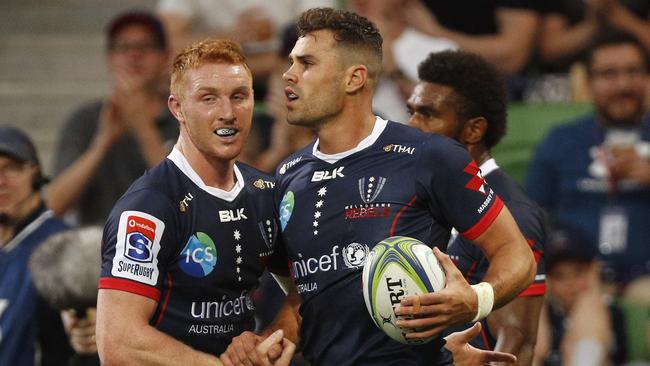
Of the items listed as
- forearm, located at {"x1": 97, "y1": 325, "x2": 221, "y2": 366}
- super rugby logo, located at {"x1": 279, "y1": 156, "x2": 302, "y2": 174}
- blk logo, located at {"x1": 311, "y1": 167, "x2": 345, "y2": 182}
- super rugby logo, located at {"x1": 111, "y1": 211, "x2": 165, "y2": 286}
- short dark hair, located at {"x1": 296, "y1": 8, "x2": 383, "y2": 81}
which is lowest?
forearm, located at {"x1": 97, "y1": 325, "x2": 221, "y2": 366}

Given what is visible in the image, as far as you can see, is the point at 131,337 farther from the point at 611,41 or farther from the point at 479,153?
the point at 611,41

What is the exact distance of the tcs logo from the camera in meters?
4.44

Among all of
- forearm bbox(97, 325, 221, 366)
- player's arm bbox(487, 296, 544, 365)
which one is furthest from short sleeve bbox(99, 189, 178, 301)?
player's arm bbox(487, 296, 544, 365)

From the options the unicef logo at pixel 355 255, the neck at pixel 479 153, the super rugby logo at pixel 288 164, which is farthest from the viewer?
the neck at pixel 479 153

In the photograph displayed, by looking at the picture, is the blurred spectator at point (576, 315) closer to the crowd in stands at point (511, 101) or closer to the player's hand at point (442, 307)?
the crowd in stands at point (511, 101)

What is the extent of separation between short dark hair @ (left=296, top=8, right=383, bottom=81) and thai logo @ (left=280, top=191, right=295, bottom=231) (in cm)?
56

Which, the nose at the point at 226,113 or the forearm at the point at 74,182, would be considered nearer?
the nose at the point at 226,113

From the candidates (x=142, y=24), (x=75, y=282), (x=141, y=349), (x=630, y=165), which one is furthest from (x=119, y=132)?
(x=141, y=349)

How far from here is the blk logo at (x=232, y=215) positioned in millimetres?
4680

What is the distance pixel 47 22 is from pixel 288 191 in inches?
266

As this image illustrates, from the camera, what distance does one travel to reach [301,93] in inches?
183

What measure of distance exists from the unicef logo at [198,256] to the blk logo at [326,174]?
1.50 feet

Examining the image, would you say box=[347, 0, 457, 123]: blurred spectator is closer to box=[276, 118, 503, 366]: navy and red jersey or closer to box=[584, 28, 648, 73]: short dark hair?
box=[584, 28, 648, 73]: short dark hair

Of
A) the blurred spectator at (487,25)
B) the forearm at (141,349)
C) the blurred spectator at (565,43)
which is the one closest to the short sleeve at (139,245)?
the forearm at (141,349)
